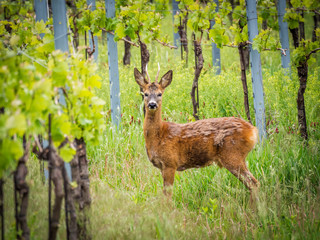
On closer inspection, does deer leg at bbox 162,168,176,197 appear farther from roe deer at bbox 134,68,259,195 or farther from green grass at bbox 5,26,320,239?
green grass at bbox 5,26,320,239

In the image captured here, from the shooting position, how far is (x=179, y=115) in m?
6.51

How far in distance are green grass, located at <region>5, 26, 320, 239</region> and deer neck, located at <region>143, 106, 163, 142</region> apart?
0.50 meters

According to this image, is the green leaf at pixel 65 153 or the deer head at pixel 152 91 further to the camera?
the deer head at pixel 152 91

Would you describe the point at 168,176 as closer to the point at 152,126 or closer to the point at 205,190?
the point at 205,190

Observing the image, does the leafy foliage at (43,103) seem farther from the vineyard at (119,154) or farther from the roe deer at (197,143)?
the roe deer at (197,143)

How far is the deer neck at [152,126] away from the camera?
15.8 ft

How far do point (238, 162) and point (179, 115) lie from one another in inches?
83.4

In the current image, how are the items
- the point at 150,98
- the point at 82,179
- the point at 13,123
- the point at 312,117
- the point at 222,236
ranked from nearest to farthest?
the point at 13,123, the point at 82,179, the point at 222,236, the point at 150,98, the point at 312,117

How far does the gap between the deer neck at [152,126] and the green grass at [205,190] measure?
1.63 feet

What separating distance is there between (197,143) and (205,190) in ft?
1.86

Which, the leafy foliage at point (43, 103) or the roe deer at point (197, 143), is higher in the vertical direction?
the leafy foliage at point (43, 103)

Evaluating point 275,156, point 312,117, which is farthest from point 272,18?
point 275,156

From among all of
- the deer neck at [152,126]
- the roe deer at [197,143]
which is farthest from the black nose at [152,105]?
the deer neck at [152,126]

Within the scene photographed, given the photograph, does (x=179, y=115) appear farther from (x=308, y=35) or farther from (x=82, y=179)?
(x=308, y=35)
